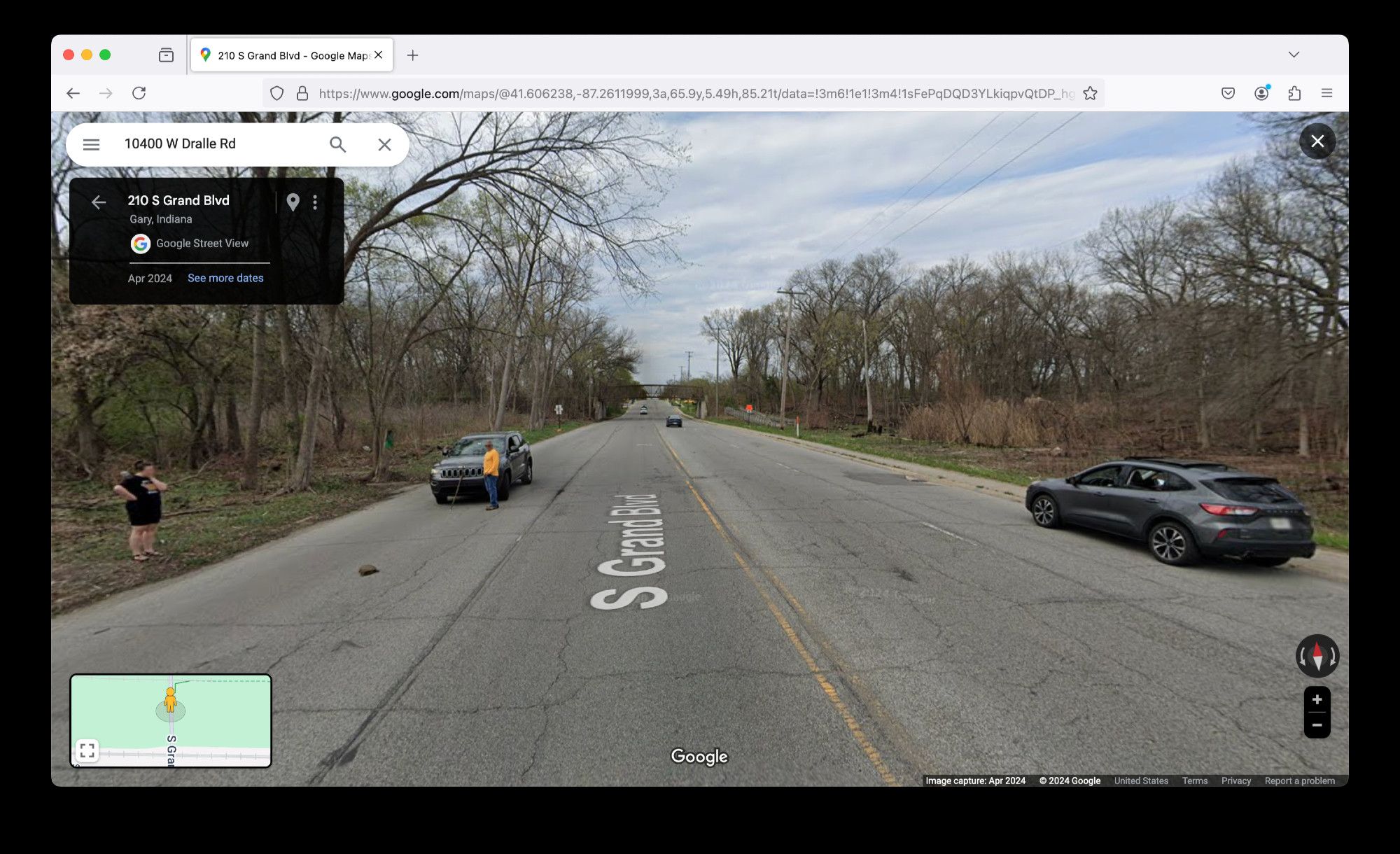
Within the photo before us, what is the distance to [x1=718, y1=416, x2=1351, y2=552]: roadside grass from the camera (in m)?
9.04

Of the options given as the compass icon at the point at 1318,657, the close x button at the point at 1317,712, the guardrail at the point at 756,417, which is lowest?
the close x button at the point at 1317,712

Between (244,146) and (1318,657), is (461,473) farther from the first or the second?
(1318,657)

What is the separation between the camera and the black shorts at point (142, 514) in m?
5.80

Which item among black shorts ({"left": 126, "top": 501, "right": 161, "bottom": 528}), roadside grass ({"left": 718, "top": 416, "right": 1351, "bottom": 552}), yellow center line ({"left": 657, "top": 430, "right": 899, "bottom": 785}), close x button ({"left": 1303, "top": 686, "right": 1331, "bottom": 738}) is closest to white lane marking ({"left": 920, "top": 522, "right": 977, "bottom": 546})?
yellow center line ({"left": 657, "top": 430, "right": 899, "bottom": 785})

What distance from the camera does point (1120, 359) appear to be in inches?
1151

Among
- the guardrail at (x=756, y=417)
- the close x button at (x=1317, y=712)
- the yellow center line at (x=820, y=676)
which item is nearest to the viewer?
the yellow center line at (x=820, y=676)

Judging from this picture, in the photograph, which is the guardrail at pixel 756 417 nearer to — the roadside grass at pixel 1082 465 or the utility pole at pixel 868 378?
the utility pole at pixel 868 378

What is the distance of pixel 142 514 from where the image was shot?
5.87 m

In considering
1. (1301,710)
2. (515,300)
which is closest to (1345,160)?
(1301,710)

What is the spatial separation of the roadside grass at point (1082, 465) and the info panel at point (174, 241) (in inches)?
453

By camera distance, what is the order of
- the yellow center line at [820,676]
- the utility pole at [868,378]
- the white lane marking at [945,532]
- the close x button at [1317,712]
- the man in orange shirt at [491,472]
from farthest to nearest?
1. the utility pole at [868,378]
2. the man in orange shirt at [491,472]
3. the white lane marking at [945,532]
4. the close x button at [1317,712]
5. the yellow center line at [820,676]

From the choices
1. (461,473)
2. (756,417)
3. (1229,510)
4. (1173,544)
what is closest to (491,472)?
(461,473)

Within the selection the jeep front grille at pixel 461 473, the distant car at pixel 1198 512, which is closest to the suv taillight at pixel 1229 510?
the distant car at pixel 1198 512
